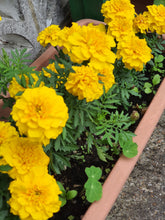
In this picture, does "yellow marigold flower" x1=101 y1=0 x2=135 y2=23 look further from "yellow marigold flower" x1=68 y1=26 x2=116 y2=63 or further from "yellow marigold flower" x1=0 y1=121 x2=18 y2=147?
"yellow marigold flower" x1=0 y1=121 x2=18 y2=147

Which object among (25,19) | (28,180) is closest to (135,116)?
(28,180)

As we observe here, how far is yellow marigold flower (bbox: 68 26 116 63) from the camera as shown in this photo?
0.75 meters

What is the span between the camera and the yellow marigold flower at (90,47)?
0.75m

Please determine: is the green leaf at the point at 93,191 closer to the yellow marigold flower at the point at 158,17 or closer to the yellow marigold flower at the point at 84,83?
the yellow marigold flower at the point at 84,83

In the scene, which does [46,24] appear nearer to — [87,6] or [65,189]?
[87,6]

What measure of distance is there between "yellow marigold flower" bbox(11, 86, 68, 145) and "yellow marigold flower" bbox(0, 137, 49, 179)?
117mm

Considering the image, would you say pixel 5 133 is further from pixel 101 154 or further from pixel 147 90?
pixel 147 90

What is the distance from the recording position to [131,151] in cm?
108

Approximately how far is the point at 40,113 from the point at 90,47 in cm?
28

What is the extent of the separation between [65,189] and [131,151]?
346 millimetres

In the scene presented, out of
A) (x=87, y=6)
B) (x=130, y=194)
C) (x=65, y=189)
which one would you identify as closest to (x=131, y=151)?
(x=65, y=189)

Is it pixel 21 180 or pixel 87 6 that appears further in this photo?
pixel 87 6

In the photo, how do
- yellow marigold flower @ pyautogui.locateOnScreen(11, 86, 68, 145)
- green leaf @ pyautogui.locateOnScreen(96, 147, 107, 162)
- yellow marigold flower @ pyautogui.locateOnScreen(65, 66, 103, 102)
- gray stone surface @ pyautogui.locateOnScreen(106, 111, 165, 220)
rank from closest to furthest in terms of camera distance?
yellow marigold flower @ pyautogui.locateOnScreen(11, 86, 68, 145)
yellow marigold flower @ pyautogui.locateOnScreen(65, 66, 103, 102)
green leaf @ pyautogui.locateOnScreen(96, 147, 107, 162)
gray stone surface @ pyautogui.locateOnScreen(106, 111, 165, 220)

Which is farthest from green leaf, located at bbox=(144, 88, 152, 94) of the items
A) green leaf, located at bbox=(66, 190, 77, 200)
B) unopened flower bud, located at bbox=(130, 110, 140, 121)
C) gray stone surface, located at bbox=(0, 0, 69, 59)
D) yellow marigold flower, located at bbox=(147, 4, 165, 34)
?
gray stone surface, located at bbox=(0, 0, 69, 59)
